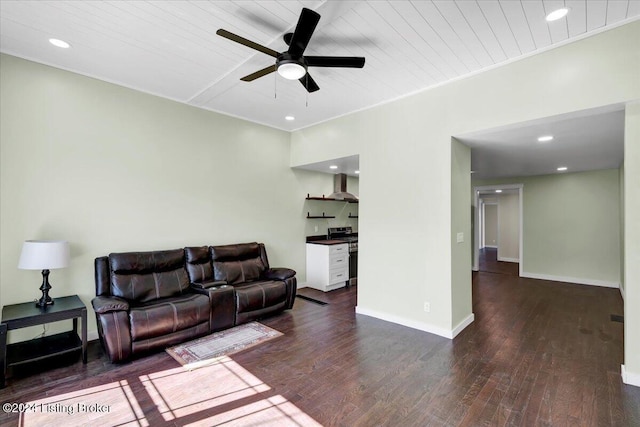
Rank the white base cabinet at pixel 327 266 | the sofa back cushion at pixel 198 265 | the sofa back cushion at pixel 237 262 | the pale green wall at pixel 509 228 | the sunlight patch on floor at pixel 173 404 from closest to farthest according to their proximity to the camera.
Answer: the sunlight patch on floor at pixel 173 404, the sofa back cushion at pixel 198 265, the sofa back cushion at pixel 237 262, the white base cabinet at pixel 327 266, the pale green wall at pixel 509 228

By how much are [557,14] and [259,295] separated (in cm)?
405

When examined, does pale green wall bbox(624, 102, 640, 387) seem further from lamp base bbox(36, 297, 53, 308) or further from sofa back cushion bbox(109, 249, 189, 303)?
lamp base bbox(36, 297, 53, 308)

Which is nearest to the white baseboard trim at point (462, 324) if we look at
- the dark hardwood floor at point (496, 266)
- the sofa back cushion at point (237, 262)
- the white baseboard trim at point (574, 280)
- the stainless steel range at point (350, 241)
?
the stainless steel range at point (350, 241)

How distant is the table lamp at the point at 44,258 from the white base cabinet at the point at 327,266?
3.68 metres

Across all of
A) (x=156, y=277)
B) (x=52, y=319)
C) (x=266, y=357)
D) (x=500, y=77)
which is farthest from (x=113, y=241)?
(x=500, y=77)

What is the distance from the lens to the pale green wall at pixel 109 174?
3029 millimetres

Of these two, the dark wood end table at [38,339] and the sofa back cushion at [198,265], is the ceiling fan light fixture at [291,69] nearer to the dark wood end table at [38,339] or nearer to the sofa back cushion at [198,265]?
the sofa back cushion at [198,265]

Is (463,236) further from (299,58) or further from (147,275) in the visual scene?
(147,275)

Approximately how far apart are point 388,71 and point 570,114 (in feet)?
5.69

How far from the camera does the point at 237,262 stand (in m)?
4.44

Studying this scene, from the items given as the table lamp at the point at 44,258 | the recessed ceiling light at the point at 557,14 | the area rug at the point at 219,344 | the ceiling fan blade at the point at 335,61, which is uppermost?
the recessed ceiling light at the point at 557,14

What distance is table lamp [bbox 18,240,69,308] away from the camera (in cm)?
274

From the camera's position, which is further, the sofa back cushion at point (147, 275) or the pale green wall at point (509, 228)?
the pale green wall at point (509, 228)

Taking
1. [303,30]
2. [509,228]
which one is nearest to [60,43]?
[303,30]
